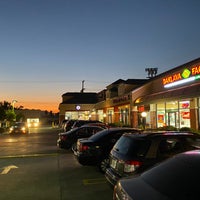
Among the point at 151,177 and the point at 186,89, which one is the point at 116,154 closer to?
the point at 151,177

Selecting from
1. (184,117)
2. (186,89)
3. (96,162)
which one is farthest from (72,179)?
(184,117)

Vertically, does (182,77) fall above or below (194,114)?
above

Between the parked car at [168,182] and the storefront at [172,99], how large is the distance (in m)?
13.1

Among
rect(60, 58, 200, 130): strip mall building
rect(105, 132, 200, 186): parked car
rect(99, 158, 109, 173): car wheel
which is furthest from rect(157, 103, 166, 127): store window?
rect(105, 132, 200, 186): parked car

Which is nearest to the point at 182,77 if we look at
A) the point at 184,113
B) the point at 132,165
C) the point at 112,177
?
the point at 184,113

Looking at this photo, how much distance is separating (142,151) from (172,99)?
1380 centimetres

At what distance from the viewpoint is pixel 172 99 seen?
18.7m

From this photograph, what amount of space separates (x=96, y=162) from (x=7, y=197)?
10.5ft

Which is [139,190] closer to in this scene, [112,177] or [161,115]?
[112,177]

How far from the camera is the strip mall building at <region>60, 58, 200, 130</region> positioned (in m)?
Result: 18.1

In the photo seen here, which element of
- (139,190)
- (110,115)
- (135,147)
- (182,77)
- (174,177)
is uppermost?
(182,77)

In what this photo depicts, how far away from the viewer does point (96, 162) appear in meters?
8.81

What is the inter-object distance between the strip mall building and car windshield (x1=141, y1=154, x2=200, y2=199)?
13.1 meters

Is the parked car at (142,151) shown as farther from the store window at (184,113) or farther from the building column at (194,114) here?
the store window at (184,113)
